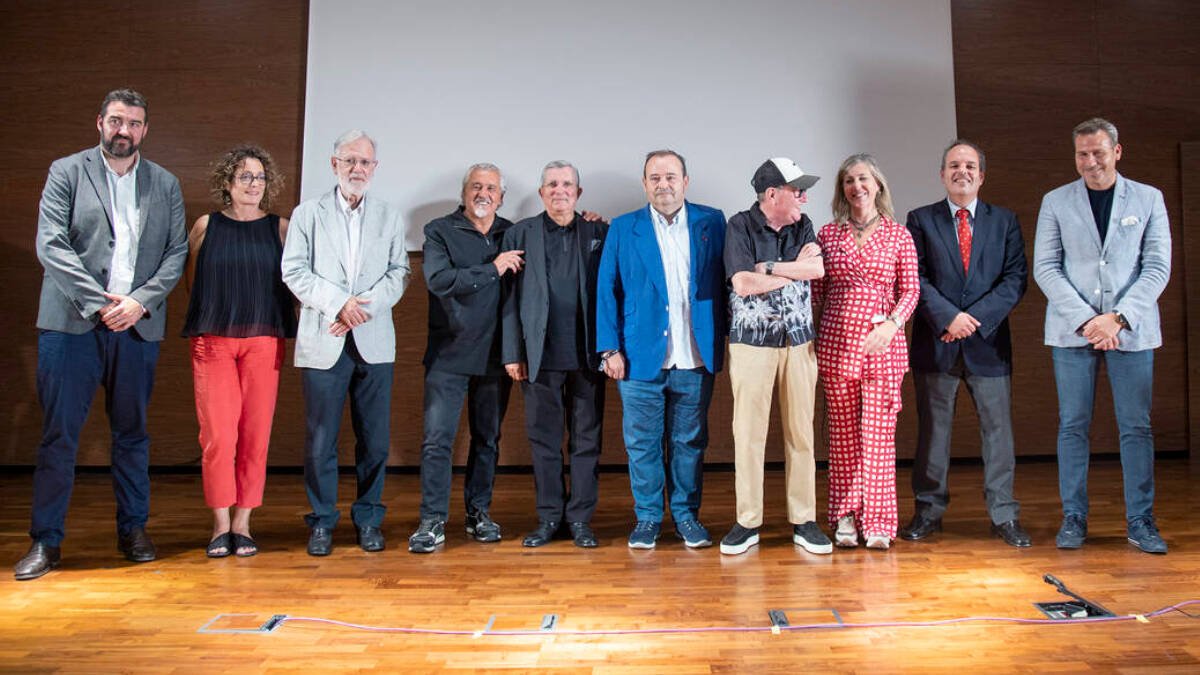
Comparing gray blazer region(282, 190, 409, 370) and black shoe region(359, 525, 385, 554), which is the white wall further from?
black shoe region(359, 525, 385, 554)

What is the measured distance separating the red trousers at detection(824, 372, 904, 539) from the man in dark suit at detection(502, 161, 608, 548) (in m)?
0.93

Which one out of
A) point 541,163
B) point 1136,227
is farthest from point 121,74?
point 1136,227

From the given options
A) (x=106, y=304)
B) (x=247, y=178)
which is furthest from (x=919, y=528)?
(x=106, y=304)

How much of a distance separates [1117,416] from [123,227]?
3786mm

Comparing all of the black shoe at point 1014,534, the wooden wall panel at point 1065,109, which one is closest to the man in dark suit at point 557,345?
the black shoe at point 1014,534

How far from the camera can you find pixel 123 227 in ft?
9.80

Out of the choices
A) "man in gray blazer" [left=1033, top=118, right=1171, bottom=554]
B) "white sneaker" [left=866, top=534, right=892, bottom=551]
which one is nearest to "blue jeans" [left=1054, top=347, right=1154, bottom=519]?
"man in gray blazer" [left=1033, top=118, right=1171, bottom=554]

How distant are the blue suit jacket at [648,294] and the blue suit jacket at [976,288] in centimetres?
82

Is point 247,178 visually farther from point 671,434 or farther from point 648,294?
point 671,434

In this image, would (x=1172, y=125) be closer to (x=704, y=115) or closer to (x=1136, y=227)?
(x=1136, y=227)

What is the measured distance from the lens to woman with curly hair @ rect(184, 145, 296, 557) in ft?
9.84

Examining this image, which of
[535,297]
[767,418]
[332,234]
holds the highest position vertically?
[332,234]

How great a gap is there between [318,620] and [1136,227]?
3.13 m

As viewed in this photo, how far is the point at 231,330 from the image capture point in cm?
300
